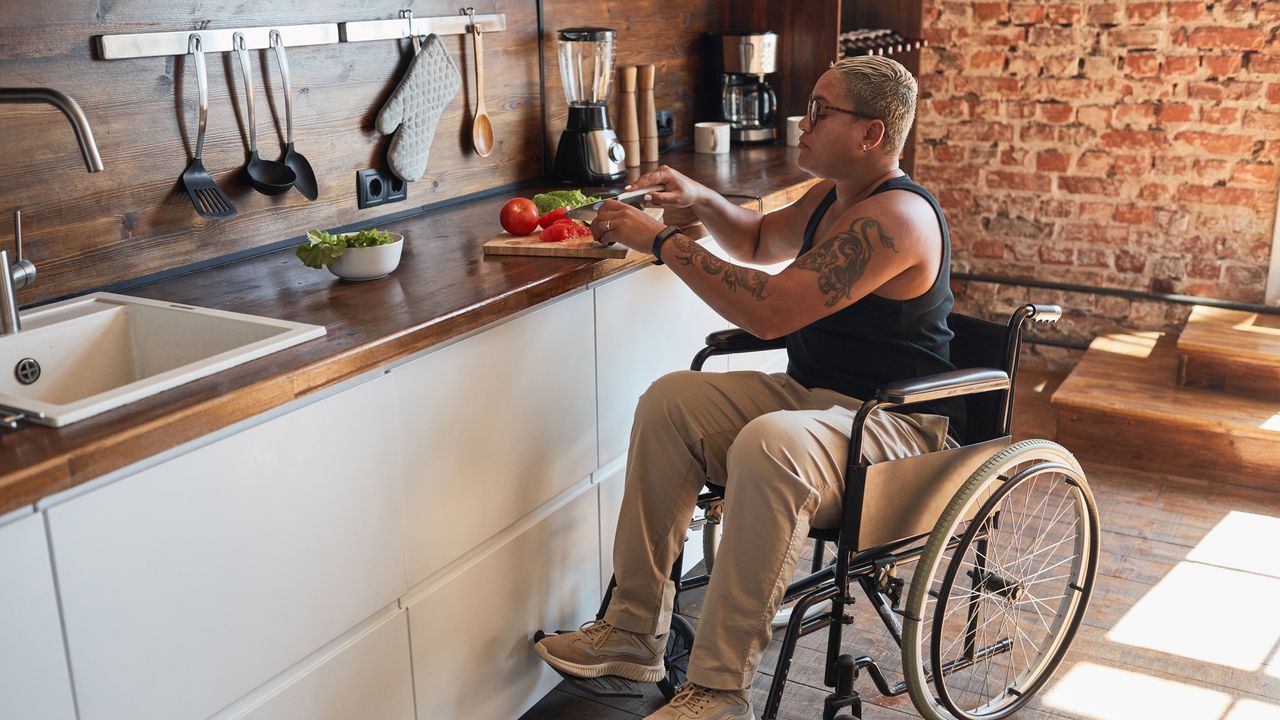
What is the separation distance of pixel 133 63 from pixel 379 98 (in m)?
0.61

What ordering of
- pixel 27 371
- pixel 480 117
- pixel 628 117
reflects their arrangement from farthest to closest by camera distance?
pixel 628 117, pixel 480 117, pixel 27 371

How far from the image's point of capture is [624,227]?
2090 millimetres

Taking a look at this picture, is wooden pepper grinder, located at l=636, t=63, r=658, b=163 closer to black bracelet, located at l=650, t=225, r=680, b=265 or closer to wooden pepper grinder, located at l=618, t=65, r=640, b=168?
wooden pepper grinder, located at l=618, t=65, r=640, b=168

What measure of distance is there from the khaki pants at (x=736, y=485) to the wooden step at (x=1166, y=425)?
1687 mm

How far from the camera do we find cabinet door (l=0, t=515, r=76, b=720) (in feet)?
4.00

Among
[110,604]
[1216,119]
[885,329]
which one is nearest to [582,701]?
[885,329]

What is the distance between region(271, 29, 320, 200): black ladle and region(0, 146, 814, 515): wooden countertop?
140mm

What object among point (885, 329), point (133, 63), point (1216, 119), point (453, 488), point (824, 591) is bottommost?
point (824, 591)

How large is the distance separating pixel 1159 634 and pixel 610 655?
4.26 ft

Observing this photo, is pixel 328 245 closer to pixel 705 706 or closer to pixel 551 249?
pixel 551 249

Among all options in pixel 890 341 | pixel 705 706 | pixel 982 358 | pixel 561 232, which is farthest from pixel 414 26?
pixel 705 706

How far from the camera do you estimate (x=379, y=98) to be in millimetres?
2439

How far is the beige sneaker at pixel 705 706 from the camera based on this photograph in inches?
74.2

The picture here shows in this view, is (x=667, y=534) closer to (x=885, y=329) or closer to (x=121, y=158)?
(x=885, y=329)
